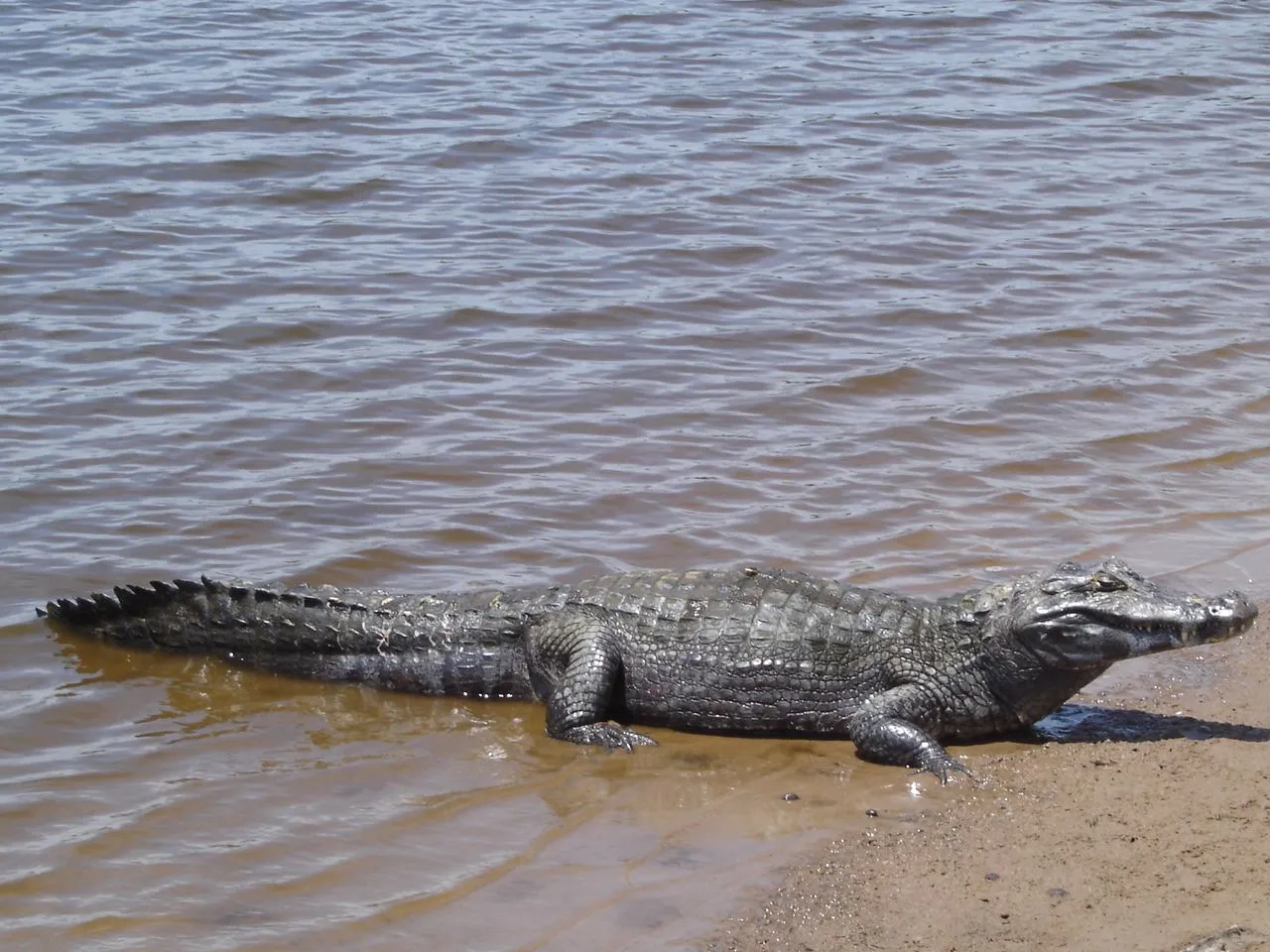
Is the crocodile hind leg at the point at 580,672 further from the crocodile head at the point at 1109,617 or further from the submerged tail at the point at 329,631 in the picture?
the crocodile head at the point at 1109,617

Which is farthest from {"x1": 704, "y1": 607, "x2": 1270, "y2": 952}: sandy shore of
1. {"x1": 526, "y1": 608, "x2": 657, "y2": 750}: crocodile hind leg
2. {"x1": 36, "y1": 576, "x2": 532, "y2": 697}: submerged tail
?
{"x1": 36, "y1": 576, "x2": 532, "y2": 697}: submerged tail

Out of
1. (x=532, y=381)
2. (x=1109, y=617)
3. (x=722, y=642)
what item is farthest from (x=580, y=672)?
(x=532, y=381)

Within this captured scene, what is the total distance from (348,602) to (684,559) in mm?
1550

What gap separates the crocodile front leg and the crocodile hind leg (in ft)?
2.45

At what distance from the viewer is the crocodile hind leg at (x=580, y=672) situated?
561 cm

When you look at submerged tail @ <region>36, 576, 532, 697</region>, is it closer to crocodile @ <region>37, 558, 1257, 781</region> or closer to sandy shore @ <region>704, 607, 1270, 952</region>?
crocodile @ <region>37, 558, 1257, 781</region>

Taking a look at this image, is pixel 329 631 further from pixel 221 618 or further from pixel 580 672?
pixel 580 672

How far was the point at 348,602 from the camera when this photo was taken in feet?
19.9

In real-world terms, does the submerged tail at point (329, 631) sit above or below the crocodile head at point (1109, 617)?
below

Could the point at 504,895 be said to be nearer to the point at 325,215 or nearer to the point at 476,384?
the point at 476,384

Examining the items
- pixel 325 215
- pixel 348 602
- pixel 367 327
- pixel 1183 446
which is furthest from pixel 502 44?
pixel 348 602

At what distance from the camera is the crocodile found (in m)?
5.34

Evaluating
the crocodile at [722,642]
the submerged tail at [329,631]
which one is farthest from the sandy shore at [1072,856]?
the submerged tail at [329,631]

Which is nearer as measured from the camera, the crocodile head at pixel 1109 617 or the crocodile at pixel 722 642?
the crocodile head at pixel 1109 617
